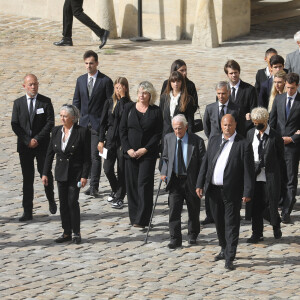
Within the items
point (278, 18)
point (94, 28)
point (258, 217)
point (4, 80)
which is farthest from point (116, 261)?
point (278, 18)

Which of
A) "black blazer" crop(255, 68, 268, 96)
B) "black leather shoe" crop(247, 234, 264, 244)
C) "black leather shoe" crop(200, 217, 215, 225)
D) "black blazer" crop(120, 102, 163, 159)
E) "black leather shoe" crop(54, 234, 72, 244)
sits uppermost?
"black blazer" crop(255, 68, 268, 96)

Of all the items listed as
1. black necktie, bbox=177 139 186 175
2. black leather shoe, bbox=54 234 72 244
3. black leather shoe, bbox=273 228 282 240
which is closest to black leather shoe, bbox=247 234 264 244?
black leather shoe, bbox=273 228 282 240

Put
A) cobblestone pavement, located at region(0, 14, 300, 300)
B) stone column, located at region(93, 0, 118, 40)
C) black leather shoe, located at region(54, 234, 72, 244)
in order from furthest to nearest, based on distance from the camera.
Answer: stone column, located at region(93, 0, 118, 40), black leather shoe, located at region(54, 234, 72, 244), cobblestone pavement, located at region(0, 14, 300, 300)

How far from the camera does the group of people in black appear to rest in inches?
552

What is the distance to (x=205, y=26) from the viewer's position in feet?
84.5

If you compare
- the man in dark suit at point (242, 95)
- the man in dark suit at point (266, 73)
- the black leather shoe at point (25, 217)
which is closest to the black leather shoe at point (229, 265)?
the man in dark suit at point (242, 95)

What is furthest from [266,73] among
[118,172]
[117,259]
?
[117,259]

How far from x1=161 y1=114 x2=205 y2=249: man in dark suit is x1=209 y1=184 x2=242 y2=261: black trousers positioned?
2.12ft

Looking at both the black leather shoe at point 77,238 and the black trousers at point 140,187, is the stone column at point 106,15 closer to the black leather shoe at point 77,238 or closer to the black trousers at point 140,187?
the black trousers at point 140,187

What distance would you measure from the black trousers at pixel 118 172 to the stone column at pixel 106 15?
1016cm

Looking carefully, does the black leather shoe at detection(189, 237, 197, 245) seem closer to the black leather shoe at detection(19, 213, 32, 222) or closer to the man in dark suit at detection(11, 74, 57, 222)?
the man in dark suit at detection(11, 74, 57, 222)

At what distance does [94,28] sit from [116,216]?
996 cm

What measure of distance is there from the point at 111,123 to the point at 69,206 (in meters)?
1.90

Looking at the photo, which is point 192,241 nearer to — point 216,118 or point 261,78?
point 216,118
